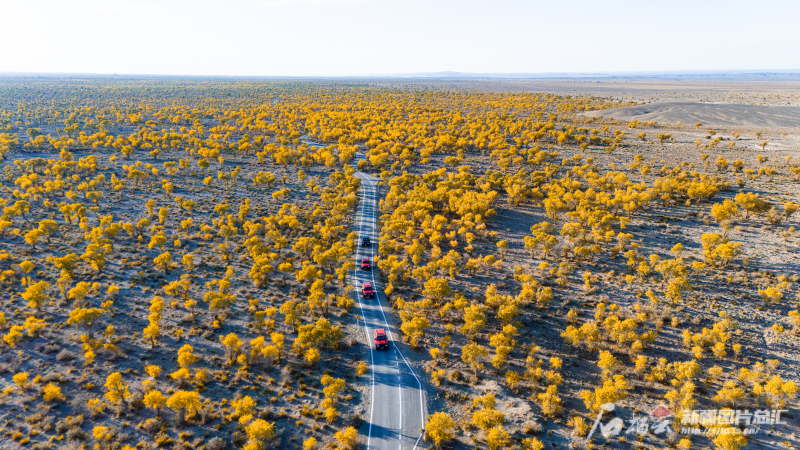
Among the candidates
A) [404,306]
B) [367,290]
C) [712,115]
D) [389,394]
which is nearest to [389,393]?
[389,394]

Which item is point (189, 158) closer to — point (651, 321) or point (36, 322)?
point (36, 322)

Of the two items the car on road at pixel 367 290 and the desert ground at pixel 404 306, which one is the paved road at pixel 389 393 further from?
the desert ground at pixel 404 306

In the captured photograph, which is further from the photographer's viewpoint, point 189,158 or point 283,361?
→ point 189,158

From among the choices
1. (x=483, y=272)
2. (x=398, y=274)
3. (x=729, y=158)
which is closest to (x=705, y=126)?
(x=729, y=158)

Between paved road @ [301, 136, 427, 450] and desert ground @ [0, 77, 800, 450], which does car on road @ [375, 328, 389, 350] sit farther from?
desert ground @ [0, 77, 800, 450]

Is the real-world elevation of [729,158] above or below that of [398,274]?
above

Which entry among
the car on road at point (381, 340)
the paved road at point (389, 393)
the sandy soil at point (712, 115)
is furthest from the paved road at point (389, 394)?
the sandy soil at point (712, 115)

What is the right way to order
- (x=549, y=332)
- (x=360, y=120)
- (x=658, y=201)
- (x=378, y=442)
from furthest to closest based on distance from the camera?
(x=360, y=120)
(x=658, y=201)
(x=549, y=332)
(x=378, y=442)
